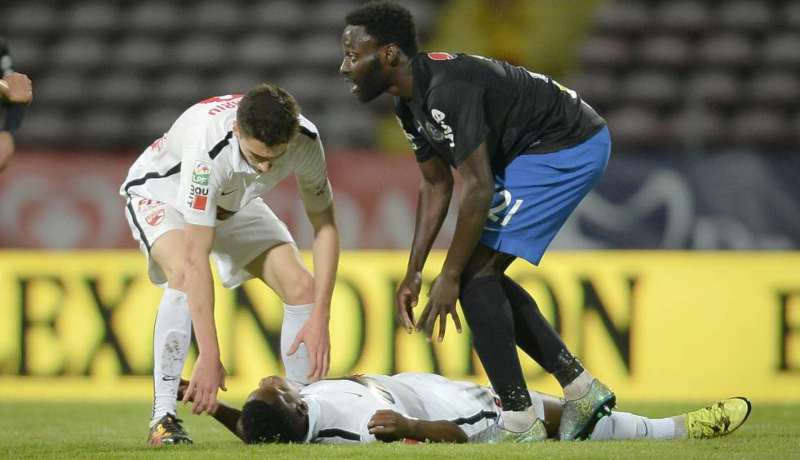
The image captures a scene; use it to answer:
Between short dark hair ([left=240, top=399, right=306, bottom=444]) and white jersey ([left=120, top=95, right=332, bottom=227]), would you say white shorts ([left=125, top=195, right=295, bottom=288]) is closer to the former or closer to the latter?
white jersey ([left=120, top=95, right=332, bottom=227])

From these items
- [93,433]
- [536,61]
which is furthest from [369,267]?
[536,61]

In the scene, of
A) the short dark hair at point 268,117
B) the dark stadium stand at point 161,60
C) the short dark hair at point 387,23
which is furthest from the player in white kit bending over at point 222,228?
the dark stadium stand at point 161,60

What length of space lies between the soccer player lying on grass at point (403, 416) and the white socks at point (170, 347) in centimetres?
7

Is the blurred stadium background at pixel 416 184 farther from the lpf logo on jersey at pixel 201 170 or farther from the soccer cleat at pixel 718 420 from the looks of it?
the lpf logo on jersey at pixel 201 170

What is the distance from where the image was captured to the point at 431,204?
4.90m

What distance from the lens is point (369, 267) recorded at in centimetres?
782

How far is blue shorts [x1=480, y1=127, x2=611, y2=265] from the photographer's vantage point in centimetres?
463

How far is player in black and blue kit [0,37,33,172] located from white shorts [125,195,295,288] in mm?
587

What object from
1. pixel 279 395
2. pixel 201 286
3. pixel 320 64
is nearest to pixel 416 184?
pixel 320 64

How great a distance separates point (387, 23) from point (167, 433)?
5.53 feet

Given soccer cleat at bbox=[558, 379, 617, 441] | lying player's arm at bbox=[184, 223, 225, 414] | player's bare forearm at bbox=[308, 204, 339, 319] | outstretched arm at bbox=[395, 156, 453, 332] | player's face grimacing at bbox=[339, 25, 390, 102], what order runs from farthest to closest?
player's bare forearm at bbox=[308, 204, 339, 319], outstretched arm at bbox=[395, 156, 453, 332], soccer cleat at bbox=[558, 379, 617, 441], player's face grimacing at bbox=[339, 25, 390, 102], lying player's arm at bbox=[184, 223, 225, 414]

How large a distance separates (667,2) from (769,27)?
984 millimetres

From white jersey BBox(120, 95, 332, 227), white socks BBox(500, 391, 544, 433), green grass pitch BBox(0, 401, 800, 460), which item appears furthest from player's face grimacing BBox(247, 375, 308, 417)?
white socks BBox(500, 391, 544, 433)

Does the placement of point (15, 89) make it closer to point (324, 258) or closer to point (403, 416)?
point (324, 258)
